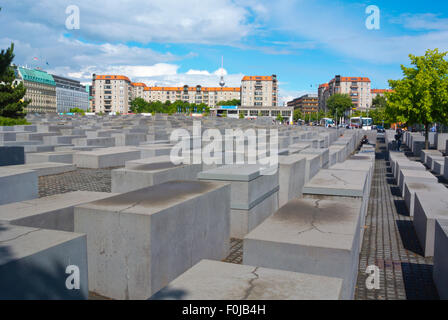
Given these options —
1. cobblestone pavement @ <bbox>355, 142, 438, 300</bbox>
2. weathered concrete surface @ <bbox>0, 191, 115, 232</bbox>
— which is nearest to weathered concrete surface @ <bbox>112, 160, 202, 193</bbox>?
weathered concrete surface @ <bbox>0, 191, 115, 232</bbox>

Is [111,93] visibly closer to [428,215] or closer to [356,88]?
[356,88]

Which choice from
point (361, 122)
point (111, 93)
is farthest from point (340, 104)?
point (111, 93)

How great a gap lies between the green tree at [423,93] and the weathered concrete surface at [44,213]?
20713mm

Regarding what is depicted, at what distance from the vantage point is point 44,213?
5.50 meters

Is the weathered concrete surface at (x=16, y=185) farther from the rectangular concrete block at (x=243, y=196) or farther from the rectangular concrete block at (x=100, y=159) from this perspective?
the rectangular concrete block at (x=100, y=159)

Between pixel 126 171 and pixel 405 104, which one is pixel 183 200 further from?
pixel 405 104

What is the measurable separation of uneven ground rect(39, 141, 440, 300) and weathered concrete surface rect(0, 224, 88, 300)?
903 millimetres

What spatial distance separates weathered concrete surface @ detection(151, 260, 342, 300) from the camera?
118 inches

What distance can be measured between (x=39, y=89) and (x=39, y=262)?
179676 millimetres

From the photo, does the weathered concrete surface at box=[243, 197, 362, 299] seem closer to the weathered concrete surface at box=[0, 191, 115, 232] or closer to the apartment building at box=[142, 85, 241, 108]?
the weathered concrete surface at box=[0, 191, 115, 232]

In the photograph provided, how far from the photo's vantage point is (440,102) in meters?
21.8

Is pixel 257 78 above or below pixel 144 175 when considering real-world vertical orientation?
above

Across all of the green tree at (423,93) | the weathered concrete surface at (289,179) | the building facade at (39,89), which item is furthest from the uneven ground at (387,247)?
the building facade at (39,89)

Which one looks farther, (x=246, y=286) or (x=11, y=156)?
(x=11, y=156)
